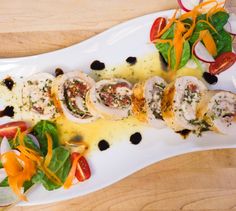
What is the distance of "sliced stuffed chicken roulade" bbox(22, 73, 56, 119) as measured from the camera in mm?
2334

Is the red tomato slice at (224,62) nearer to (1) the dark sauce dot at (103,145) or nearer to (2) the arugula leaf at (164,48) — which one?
(2) the arugula leaf at (164,48)

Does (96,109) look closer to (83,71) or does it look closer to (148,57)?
(83,71)

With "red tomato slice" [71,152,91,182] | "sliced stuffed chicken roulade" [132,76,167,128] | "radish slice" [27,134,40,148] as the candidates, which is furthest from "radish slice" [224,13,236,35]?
"radish slice" [27,134,40,148]

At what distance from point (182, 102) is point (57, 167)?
0.80 meters

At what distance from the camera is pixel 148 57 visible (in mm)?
2416

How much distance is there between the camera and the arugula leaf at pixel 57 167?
7.07 feet

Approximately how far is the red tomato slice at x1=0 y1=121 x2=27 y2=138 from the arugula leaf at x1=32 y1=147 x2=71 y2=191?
0.90ft

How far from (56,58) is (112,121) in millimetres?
515

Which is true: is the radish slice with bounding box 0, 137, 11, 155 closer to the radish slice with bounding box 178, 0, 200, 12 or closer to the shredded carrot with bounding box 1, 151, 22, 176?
the shredded carrot with bounding box 1, 151, 22, 176

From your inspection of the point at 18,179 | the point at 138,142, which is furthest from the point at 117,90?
the point at 18,179

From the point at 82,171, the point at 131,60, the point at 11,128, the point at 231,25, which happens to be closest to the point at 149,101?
the point at 131,60

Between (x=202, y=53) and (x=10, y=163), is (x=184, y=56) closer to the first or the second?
(x=202, y=53)

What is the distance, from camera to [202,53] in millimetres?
2258

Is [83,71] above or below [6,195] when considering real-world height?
above
